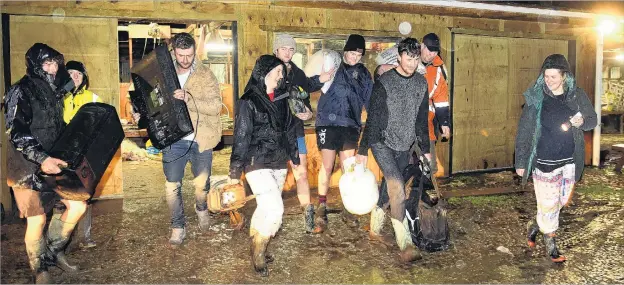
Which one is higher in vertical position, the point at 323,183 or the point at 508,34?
the point at 508,34

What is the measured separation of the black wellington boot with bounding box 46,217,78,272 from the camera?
15.7 feet

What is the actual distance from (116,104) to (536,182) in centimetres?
574

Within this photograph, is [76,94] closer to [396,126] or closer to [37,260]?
[37,260]

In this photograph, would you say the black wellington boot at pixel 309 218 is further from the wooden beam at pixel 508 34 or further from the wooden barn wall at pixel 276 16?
the wooden beam at pixel 508 34

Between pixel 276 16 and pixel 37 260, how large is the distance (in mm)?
5016

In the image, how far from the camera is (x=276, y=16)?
8086 millimetres

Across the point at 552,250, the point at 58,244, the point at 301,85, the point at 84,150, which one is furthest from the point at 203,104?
the point at 552,250

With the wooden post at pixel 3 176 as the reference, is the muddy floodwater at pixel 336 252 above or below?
below

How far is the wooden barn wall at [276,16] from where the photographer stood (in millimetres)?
7223

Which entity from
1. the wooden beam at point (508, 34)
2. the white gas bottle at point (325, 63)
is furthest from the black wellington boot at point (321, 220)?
the wooden beam at point (508, 34)

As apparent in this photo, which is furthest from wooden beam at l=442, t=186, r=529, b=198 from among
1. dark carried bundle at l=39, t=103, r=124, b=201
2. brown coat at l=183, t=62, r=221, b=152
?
dark carried bundle at l=39, t=103, r=124, b=201

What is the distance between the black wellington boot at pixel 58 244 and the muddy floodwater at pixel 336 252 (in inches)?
3.2

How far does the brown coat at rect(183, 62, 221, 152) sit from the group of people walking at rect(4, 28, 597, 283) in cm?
1

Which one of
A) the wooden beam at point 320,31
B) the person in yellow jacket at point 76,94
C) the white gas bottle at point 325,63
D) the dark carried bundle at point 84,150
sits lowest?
the dark carried bundle at point 84,150
